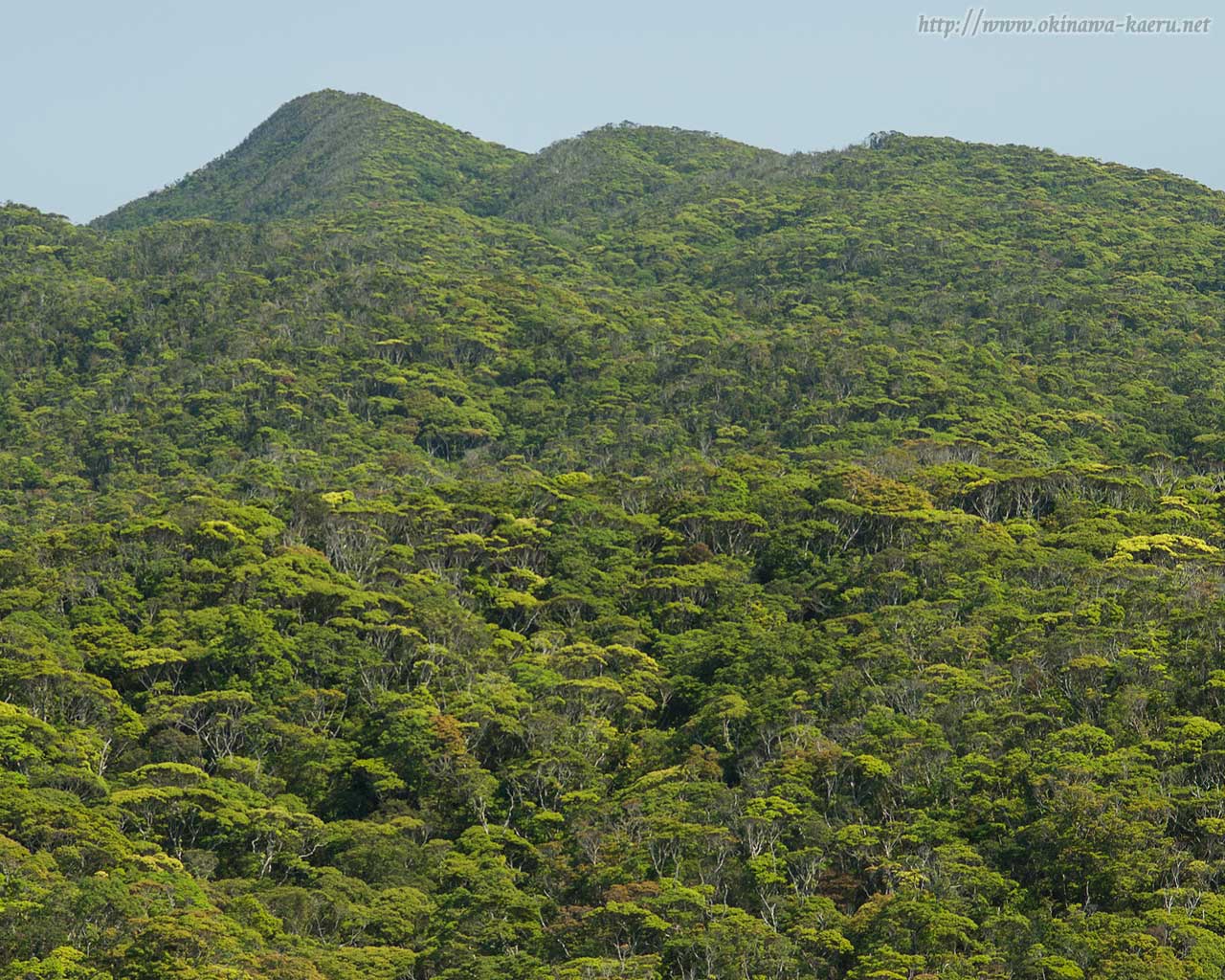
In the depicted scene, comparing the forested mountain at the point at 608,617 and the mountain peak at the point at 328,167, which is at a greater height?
the mountain peak at the point at 328,167

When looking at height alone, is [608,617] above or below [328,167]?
below

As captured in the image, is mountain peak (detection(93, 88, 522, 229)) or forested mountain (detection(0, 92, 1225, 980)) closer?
forested mountain (detection(0, 92, 1225, 980))

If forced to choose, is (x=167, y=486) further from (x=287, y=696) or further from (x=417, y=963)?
(x=417, y=963)

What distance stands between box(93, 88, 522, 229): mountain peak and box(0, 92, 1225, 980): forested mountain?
105ft

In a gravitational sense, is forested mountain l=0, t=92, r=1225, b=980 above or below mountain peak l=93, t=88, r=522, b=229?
below

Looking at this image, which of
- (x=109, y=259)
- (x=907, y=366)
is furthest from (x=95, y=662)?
(x=109, y=259)

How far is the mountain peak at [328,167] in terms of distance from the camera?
434 feet

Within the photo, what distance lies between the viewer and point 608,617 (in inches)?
2119

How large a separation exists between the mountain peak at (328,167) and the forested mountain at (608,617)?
1264 inches

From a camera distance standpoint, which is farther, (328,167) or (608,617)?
(328,167)

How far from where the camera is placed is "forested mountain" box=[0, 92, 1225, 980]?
121 ft

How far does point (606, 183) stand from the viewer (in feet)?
437

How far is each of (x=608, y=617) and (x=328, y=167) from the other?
95.8 m

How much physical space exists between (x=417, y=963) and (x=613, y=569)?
22.5 m
